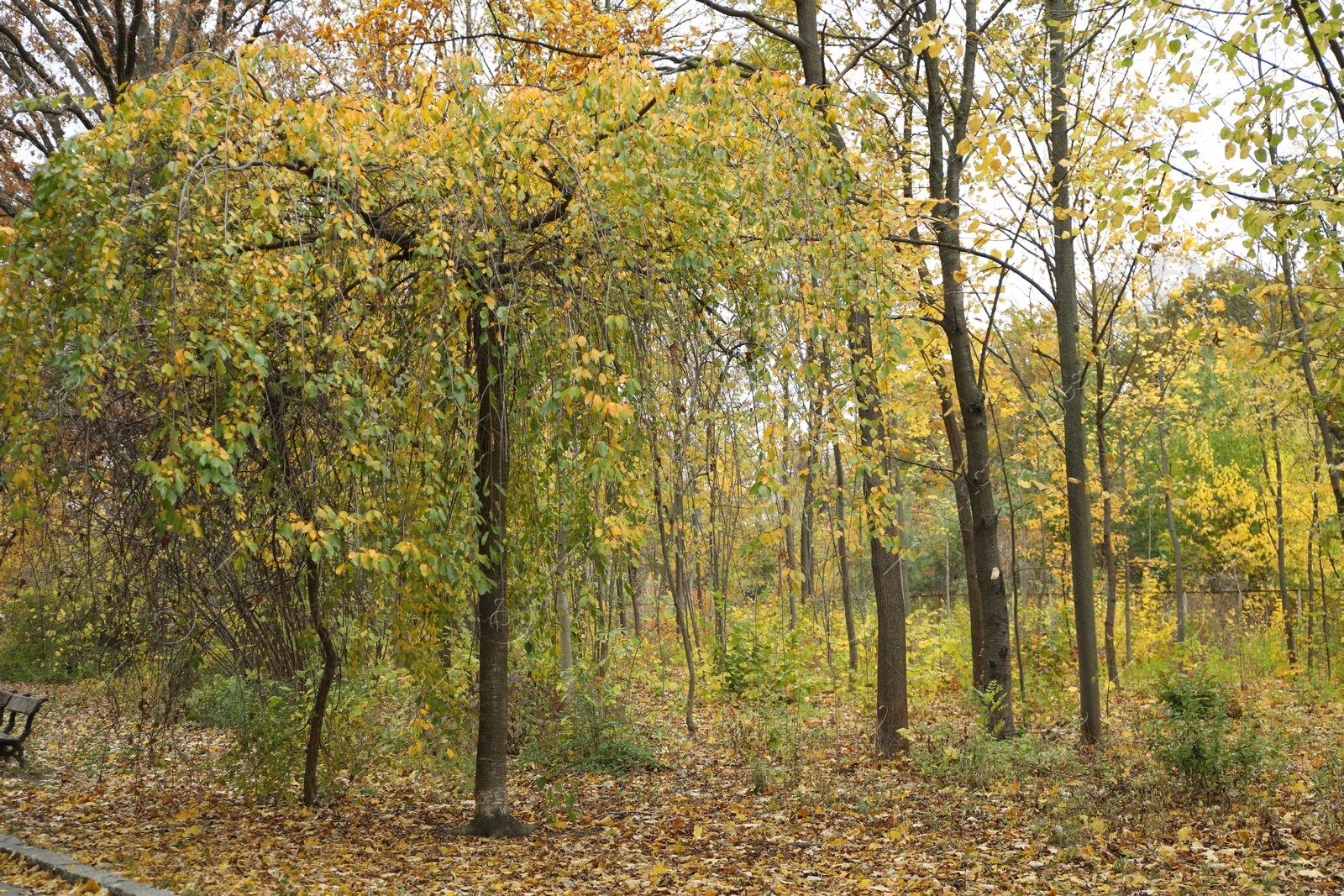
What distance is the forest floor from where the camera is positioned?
4695 mm

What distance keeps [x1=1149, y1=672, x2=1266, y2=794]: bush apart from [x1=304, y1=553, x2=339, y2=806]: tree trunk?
5388 millimetres

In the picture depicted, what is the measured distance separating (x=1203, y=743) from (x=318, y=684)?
5.84 meters

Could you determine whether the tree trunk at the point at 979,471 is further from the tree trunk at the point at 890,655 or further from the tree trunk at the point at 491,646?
the tree trunk at the point at 491,646

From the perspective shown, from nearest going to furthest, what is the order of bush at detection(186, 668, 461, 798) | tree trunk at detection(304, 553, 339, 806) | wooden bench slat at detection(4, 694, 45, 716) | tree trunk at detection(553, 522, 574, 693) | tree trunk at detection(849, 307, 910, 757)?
tree trunk at detection(304, 553, 339, 806) → bush at detection(186, 668, 461, 798) → tree trunk at detection(553, 522, 574, 693) → tree trunk at detection(849, 307, 910, 757) → wooden bench slat at detection(4, 694, 45, 716)

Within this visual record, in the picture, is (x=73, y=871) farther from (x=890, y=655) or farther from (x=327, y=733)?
(x=890, y=655)

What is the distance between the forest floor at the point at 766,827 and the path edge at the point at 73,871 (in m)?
0.12

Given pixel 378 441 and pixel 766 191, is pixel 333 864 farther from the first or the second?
pixel 766 191

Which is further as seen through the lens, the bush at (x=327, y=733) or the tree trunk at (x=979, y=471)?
the tree trunk at (x=979, y=471)

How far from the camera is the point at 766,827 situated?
5.91m

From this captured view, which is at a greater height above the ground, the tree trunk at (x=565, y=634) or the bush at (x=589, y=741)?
the tree trunk at (x=565, y=634)

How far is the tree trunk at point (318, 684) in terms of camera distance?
5.71 metres

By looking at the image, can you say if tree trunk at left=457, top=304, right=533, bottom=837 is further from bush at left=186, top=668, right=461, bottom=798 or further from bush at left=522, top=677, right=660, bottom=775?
bush at left=522, top=677, right=660, bottom=775

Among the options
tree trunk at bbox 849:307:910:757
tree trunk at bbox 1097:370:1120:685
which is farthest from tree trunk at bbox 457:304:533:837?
tree trunk at bbox 1097:370:1120:685

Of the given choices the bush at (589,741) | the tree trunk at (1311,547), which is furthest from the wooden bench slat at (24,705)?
the tree trunk at (1311,547)
